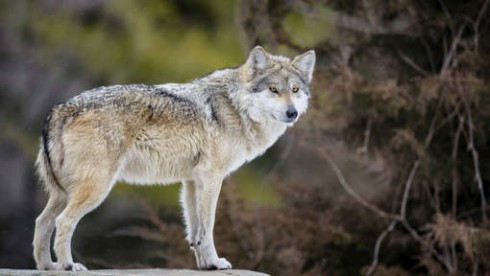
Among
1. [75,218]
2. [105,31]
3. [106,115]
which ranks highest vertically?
[105,31]

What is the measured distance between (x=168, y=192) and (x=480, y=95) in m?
5.50

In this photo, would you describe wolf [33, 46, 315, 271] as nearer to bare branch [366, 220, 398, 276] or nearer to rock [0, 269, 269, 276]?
rock [0, 269, 269, 276]

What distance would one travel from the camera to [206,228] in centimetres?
877

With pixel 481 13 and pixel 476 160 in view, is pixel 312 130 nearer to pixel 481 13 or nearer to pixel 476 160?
pixel 476 160

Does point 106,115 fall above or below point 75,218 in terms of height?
above

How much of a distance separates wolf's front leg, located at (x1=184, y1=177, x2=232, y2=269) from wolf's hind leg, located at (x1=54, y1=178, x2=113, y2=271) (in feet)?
3.02

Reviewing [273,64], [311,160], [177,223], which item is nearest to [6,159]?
[177,223]

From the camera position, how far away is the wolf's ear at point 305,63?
30.8 ft

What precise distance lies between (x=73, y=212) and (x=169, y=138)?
1114mm

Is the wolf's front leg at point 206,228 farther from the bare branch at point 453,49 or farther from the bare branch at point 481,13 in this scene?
the bare branch at point 481,13

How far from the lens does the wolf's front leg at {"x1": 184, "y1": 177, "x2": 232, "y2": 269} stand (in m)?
8.74

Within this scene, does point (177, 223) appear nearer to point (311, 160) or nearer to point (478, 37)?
point (311, 160)

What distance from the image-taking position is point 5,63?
58.2 ft

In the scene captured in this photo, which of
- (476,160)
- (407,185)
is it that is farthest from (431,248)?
(476,160)
